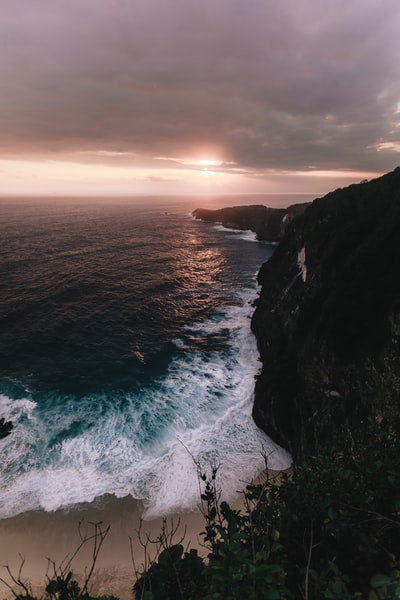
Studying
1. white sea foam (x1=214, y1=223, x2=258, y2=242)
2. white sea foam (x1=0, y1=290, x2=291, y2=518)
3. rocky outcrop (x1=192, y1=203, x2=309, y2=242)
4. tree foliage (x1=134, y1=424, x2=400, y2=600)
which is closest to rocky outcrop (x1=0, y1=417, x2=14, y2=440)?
white sea foam (x1=0, y1=290, x2=291, y2=518)

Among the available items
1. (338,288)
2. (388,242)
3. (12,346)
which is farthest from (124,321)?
(388,242)

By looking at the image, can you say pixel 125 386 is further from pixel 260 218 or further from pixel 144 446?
pixel 260 218

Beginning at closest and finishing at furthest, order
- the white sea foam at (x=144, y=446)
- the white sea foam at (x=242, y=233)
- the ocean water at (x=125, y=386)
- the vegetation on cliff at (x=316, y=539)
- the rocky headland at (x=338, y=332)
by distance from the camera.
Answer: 1. the vegetation on cliff at (x=316, y=539)
2. the rocky headland at (x=338, y=332)
3. the white sea foam at (x=144, y=446)
4. the ocean water at (x=125, y=386)
5. the white sea foam at (x=242, y=233)

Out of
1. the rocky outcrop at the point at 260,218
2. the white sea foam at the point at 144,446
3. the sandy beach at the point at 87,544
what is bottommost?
the sandy beach at the point at 87,544

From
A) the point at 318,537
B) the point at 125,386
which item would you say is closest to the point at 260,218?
the point at 125,386

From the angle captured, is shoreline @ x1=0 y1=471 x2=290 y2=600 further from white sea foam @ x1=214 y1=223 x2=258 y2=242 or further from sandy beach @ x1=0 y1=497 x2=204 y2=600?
white sea foam @ x1=214 y1=223 x2=258 y2=242

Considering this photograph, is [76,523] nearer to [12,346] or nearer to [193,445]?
[193,445]

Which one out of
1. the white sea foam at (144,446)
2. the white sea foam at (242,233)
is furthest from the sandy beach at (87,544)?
the white sea foam at (242,233)

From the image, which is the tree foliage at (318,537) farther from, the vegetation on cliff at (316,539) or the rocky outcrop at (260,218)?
the rocky outcrop at (260,218)
